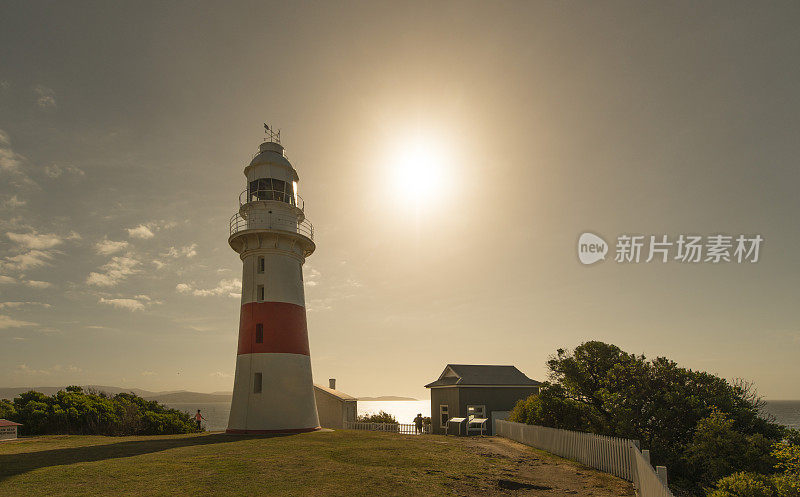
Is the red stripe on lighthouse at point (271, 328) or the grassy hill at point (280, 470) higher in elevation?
the red stripe on lighthouse at point (271, 328)

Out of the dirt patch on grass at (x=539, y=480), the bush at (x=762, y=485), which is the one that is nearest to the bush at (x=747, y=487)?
the bush at (x=762, y=485)

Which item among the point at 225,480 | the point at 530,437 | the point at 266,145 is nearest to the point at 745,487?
the point at 530,437

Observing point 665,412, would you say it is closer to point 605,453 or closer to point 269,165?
point 605,453

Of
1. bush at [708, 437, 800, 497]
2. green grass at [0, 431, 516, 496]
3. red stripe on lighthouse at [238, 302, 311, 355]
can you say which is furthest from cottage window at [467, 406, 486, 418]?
bush at [708, 437, 800, 497]

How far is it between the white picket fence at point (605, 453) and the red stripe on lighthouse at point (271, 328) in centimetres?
1390

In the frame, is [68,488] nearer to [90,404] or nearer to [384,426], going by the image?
[90,404]

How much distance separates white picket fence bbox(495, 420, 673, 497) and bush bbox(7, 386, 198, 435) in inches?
883

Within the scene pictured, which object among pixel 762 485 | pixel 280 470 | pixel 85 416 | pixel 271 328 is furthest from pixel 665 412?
pixel 85 416

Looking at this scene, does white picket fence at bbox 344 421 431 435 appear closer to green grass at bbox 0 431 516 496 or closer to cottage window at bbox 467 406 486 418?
cottage window at bbox 467 406 486 418

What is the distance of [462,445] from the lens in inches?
920

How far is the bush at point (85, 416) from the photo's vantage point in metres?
26.1

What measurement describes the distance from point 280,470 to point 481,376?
76.7ft

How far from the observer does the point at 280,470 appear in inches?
590

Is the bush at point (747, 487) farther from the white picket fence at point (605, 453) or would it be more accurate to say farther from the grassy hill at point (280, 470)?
the grassy hill at point (280, 470)
